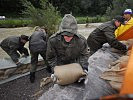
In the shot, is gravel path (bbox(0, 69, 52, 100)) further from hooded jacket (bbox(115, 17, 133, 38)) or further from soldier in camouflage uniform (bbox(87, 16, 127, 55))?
hooded jacket (bbox(115, 17, 133, 38))

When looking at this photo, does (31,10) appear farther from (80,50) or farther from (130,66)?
(130,66)

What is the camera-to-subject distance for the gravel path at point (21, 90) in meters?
6.07

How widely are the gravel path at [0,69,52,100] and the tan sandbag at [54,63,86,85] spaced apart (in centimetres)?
226

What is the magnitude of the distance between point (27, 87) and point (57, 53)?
2663 millimetres

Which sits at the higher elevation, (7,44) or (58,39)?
(58,39)

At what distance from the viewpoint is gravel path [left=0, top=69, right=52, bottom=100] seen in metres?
6.07

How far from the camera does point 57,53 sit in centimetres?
429

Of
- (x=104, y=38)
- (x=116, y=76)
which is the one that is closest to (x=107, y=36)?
(x=104, y=38)

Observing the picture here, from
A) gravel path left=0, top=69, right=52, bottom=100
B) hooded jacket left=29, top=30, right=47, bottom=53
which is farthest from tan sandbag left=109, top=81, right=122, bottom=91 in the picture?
hooded jacket left=29, top=30, right=47, bottom=53

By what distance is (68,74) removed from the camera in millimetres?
3865

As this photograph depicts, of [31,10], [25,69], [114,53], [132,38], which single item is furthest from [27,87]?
[31,10]

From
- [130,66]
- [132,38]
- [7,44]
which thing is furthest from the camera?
[7,44]

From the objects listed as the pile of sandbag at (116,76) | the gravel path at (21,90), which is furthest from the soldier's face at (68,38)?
the gravel path at (21,90)

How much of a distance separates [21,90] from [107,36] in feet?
7.92
